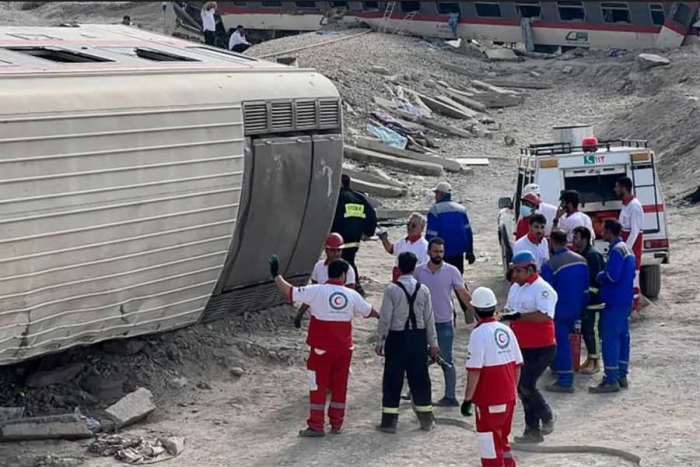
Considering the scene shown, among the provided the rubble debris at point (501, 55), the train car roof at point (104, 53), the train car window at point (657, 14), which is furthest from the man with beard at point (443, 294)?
the train car window at point (657, 14)

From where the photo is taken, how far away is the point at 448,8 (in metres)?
42.7

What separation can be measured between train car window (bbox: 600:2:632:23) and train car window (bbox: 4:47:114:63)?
29.2 metres

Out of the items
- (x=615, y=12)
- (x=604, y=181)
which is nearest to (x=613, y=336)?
(x=604, y=181)

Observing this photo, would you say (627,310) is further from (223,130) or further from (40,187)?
(40,187)

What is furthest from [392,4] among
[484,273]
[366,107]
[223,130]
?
[223,130]

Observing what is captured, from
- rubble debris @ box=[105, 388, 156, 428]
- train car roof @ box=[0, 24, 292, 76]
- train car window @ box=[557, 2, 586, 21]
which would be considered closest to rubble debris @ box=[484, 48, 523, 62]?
train car window @ box=[557, 2, 586, 21]

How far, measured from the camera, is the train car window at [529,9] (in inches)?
1633

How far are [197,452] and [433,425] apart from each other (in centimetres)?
194

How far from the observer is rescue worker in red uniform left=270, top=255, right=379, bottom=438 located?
10695 millimetres

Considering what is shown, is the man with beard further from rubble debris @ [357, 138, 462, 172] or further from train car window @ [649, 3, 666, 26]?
train car window @ [649, 3, 666, 26]

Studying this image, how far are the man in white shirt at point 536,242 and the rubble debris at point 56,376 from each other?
165 inches

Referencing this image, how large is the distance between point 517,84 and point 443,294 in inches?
985

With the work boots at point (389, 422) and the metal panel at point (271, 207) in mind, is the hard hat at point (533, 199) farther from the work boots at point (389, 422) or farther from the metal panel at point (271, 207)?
the work boots at point (389, 422)

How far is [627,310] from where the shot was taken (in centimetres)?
1220
